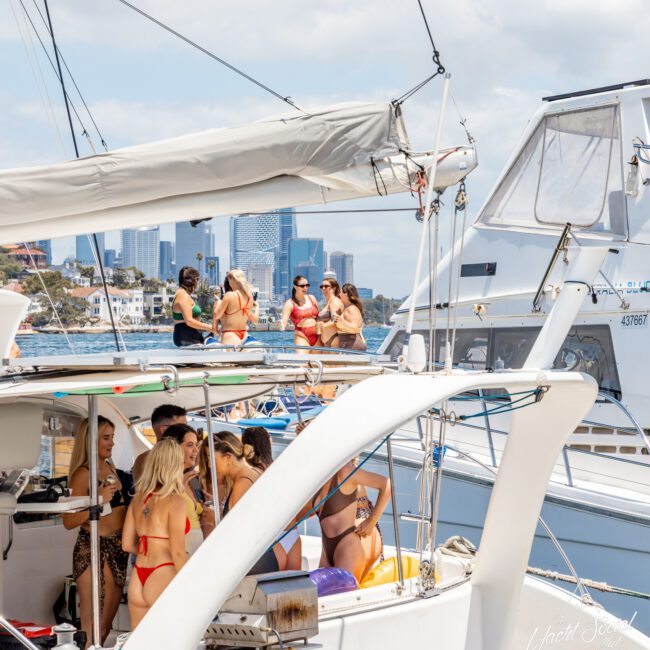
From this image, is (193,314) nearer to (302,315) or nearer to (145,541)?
(302,315)

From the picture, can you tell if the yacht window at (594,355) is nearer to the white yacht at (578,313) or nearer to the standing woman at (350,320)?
the white yacht at (578,313)

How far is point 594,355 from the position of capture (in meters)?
10.4

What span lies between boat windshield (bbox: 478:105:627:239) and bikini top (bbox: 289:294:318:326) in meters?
2.08

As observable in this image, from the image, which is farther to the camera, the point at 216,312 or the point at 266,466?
the point at 216,312

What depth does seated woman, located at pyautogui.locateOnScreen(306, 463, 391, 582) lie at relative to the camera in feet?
20.6

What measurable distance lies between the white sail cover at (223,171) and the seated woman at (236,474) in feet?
4.32

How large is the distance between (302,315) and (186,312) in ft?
5.34

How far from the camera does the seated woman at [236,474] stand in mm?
5770

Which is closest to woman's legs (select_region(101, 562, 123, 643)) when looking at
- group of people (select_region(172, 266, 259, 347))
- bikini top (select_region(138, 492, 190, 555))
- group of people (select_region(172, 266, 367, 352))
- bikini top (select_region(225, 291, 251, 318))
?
bikini top (select_region(138, 492, 190, 555))

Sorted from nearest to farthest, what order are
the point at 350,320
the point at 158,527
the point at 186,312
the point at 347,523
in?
the point at 158,527
the point at 347,523
the point at 186,312
the point at 350,320

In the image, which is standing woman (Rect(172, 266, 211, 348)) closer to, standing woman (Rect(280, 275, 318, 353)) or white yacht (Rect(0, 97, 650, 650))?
standing woman (Rect(280, 275, 318, 353))

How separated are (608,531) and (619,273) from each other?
2.53 metres

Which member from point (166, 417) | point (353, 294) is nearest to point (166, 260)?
point (353, 294)

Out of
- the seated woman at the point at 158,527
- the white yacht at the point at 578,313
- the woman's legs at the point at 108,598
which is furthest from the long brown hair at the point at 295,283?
the seated woman at the point at 158,527
